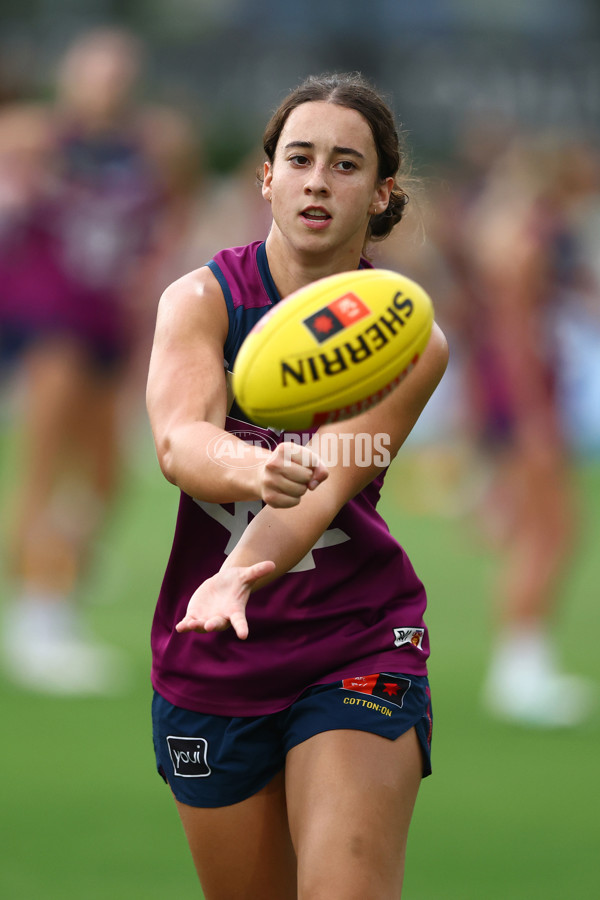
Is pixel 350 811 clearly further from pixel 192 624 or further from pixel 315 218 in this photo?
pixel 315 218

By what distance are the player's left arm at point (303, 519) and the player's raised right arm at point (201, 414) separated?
0.39ft

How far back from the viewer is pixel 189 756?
3.15 metres

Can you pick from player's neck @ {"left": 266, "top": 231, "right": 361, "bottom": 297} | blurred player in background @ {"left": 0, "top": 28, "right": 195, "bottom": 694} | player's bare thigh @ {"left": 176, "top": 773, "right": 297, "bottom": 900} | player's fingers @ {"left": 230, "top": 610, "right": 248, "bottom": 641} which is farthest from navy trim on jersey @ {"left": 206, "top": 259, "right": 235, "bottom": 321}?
blurred player in background @ {"left": 0, "top": 28, "right": 195, "bottom": 694}

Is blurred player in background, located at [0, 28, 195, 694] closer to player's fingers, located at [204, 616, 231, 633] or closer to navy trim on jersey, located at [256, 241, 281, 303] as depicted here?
navy trim on jersey, located at [256, 241, 281, 303]

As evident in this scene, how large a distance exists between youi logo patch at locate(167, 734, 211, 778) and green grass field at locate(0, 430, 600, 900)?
171cm

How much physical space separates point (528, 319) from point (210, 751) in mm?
4495

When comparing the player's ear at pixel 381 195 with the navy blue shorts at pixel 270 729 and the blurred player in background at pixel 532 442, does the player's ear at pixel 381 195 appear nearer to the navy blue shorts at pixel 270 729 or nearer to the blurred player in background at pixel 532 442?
the navy blue shorts at pixel 270 729

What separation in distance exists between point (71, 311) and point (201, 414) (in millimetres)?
5020

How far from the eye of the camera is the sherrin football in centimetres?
259

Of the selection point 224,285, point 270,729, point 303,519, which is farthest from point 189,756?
point 224,285

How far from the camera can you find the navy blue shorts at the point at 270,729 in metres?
3.03

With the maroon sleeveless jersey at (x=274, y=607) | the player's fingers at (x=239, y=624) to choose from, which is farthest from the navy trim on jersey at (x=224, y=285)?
the player's fingers at (x=239, y=624)

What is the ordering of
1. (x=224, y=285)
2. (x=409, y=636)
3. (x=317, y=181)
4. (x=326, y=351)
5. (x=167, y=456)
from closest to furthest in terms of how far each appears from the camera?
(x=326, y=351) → (x=167, y=456) → (x=317, y=181) → (x=224, y=285) → (x=409, y=636)

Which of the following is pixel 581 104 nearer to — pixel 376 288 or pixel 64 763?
pixel 64 763
